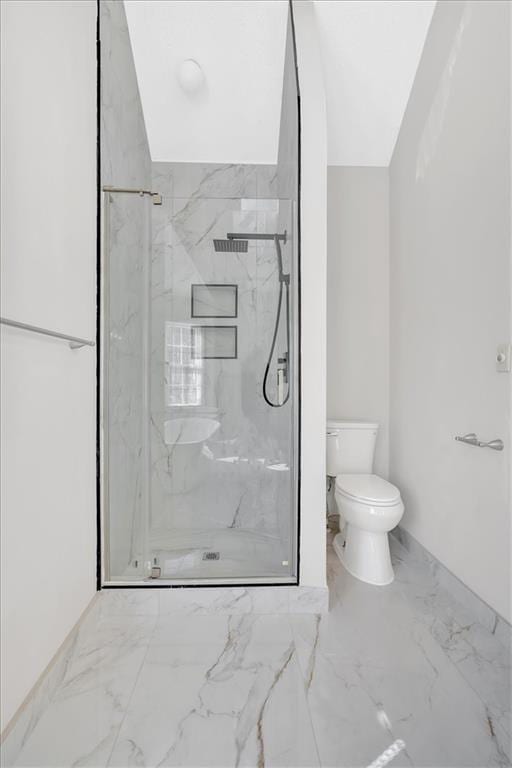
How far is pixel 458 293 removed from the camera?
2043mm

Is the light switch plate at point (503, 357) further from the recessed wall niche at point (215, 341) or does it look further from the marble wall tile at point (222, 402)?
the recessed wall niche at point (215, 341)

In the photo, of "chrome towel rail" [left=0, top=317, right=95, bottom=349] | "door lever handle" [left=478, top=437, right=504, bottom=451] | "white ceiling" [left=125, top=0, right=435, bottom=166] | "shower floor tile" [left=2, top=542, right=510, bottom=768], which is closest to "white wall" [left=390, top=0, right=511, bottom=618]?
"door lever handle" [left=478, top=437, right=504, bottom=451]

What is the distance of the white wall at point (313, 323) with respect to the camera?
193 centimetres

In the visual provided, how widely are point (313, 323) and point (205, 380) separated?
1.89 feet

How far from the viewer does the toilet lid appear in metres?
2.14

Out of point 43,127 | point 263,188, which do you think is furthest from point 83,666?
point 263,188

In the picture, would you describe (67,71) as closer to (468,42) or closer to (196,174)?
(196,174)

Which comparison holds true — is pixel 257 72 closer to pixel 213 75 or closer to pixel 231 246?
pixel 213 75

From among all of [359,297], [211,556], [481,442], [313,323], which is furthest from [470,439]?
[359,297]

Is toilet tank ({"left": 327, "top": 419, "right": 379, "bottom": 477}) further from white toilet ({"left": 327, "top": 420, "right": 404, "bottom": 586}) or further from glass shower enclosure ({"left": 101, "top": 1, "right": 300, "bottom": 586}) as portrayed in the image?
glass shower enclosure ({"left": 101, "top": 1, "right": 300, "bottom": 586})

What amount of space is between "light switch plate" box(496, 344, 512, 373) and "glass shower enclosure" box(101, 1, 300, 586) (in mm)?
830

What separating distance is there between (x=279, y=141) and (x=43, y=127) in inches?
69.5

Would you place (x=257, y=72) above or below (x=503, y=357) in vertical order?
above

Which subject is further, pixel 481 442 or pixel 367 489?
pixel 367 489
